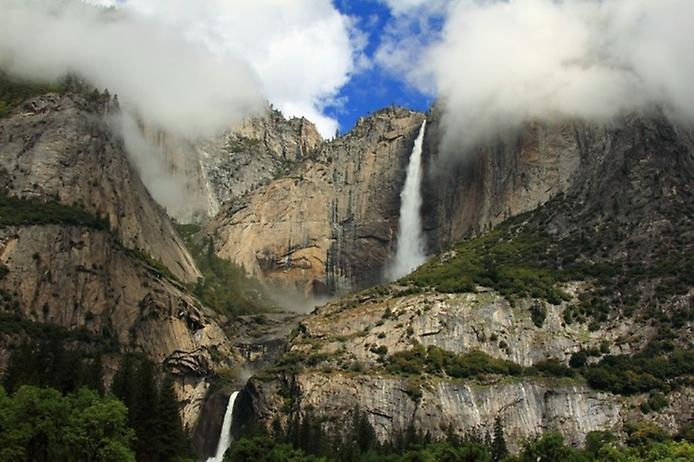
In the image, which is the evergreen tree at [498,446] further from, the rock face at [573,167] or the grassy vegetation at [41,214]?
the grassy vegetation at [41,214]

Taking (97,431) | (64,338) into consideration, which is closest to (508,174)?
(64,338)

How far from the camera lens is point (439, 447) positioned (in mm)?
106062

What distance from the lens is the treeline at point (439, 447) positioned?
94.8m

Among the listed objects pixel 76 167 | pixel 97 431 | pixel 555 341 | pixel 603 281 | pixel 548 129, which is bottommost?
pixel 97 431

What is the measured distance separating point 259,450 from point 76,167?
90563mm

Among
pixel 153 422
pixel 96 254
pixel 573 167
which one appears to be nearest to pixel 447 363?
pixel 153 422

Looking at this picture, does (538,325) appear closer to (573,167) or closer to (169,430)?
(573,167)

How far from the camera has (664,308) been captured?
138m

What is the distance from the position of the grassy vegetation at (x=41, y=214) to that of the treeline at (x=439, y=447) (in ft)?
185

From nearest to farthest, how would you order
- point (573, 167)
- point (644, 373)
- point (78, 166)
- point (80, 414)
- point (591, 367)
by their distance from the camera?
point (80, 414)
point (644, 373)
point (591, 367)
point (78, 166)
point (573, 167)

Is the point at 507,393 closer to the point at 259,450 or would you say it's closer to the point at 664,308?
the point at 664,308

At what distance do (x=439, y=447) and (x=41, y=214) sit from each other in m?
86.8

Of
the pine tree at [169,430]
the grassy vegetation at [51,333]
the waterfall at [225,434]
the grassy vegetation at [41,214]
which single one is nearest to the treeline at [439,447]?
the pine tree at [169,430]

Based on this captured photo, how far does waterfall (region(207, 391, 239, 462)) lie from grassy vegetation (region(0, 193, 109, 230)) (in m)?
37.4
